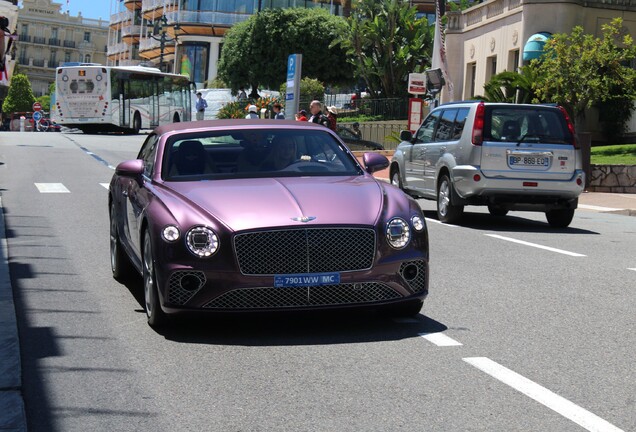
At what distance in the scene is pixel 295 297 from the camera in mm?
7383

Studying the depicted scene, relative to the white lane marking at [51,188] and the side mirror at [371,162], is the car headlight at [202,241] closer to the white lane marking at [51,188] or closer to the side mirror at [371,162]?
the side mirror at [371,162]

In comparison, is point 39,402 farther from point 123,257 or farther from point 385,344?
point 123,257

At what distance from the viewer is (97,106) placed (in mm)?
53250

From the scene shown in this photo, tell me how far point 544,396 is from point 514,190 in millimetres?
10457

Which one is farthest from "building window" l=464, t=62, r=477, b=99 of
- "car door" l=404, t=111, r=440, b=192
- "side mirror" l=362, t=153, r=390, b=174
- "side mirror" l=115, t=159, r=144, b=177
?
"side mirror" l=115, t=159, r=144, b=177

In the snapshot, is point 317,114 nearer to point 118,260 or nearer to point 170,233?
point 118,260

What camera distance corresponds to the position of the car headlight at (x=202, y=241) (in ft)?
23.9

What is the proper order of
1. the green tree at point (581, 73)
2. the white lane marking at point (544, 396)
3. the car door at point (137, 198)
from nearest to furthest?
the white lane marking at point (544, 396)
the car door at point (137, 198)
the green tree at point (581, 73)

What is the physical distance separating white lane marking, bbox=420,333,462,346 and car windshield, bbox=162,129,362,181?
1.61 m

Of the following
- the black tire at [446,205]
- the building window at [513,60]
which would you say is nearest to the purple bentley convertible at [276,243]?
the black tire at [446,205]

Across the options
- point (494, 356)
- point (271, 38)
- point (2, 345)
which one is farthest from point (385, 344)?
point (271, 38)

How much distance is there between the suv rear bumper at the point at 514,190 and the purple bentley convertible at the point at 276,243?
786 centimetres

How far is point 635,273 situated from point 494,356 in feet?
15.6

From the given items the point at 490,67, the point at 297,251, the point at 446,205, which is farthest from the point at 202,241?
the point at 490,67
